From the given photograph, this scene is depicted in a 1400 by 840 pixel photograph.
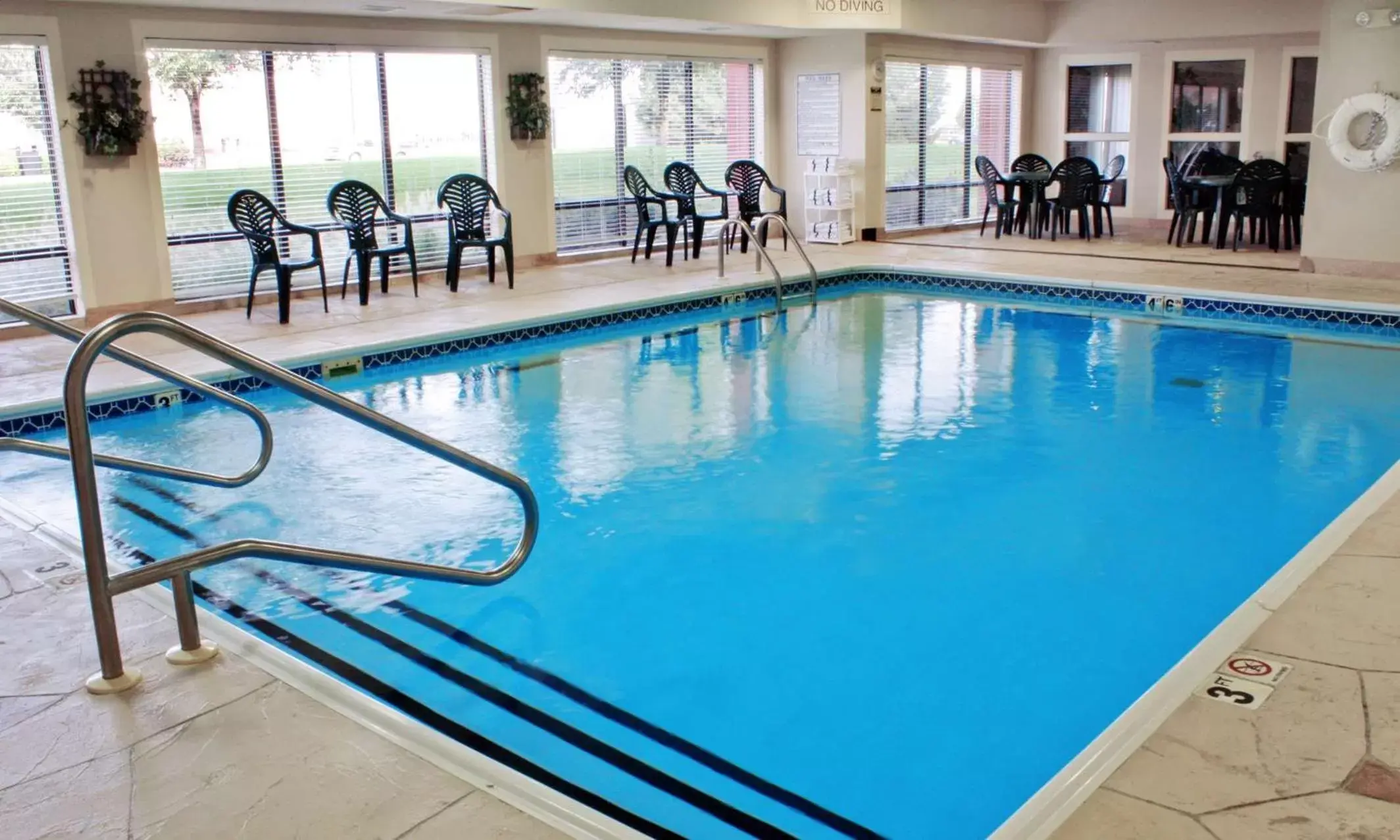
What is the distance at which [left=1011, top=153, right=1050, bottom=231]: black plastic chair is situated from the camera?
42.5ft

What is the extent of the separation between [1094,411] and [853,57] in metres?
6.63

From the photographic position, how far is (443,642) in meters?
3.75

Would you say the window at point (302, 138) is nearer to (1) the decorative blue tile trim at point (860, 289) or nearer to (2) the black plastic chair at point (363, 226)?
(2) the black plastic chair at point (363, 226)

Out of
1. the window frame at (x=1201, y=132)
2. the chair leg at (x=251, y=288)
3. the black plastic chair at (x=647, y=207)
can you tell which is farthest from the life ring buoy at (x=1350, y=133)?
the chair leg at (x=251, y=288)

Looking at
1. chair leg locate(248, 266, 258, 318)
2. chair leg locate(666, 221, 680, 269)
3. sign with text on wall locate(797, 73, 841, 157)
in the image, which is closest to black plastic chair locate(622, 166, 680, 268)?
chair leg locate(666, 221, 680, 269)

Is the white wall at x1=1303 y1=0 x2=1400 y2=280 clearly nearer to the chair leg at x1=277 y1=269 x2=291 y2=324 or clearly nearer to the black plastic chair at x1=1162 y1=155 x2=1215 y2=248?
the black plastic chair at x1=1162 y1=155 x2=1215 y2=248

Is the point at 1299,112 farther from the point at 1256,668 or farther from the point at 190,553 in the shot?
the point at 190,553

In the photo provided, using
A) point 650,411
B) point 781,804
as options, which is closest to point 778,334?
point 650,411

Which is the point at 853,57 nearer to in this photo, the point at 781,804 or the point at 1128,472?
the point at 1128,472

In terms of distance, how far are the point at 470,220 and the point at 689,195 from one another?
2.31 metres

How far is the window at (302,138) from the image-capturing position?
8.74m

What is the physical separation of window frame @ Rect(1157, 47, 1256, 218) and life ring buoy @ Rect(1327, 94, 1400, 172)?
3843 millimetres

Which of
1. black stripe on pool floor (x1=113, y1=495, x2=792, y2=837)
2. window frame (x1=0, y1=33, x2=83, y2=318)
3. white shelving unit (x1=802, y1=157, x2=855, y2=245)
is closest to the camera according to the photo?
black stripe on pool floor (x1=113, y1=495, x2=792, y2=837)

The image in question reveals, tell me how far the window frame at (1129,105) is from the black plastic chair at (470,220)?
7.92 metres
